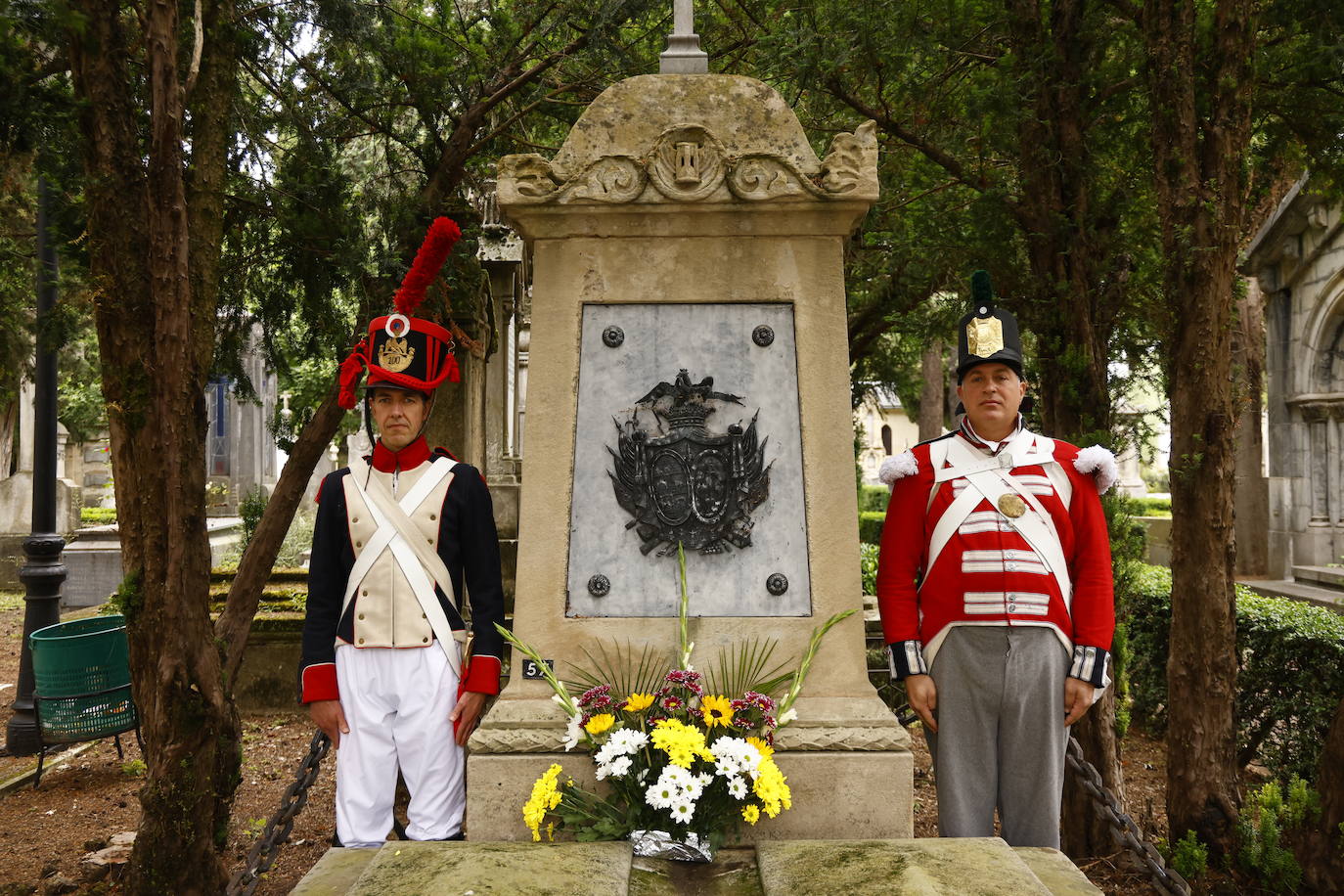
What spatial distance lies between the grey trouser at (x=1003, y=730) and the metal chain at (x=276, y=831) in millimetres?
2016

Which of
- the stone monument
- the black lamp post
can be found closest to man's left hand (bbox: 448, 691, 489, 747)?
the stone monument

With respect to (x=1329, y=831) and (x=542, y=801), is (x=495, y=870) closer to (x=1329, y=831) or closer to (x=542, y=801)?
(x=542, y=801)

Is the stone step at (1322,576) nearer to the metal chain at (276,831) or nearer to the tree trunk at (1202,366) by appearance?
the tree trunk at (1202,366)

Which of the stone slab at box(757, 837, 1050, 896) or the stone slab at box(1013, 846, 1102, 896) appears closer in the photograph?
the stone slab at box(757, 837, 1050, 896)

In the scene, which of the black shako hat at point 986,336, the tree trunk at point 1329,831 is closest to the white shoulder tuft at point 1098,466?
the black shako hat at point 986,336

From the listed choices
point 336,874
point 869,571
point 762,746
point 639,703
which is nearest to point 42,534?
point 336,874

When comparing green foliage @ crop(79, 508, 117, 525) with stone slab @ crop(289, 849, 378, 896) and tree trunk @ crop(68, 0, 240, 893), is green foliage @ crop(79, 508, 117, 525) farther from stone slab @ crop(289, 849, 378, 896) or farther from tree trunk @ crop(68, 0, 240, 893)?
stone slab @ crop(289, 849, 378, 896)

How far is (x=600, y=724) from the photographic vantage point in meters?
2.95

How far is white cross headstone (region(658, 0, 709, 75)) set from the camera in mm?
3418

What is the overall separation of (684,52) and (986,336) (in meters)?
1.39

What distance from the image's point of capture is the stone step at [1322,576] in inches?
488

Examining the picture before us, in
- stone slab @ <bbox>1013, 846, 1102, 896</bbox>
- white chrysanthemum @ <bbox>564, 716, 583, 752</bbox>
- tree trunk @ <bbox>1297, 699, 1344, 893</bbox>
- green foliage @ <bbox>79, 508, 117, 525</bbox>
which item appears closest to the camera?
stone slab @ <bbox>1013, 846, 1102, 896</bbox>

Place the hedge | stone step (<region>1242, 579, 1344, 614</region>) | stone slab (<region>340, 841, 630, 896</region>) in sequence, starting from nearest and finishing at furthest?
1. stone slab (<region>340, 841, 630, 896</region>)
2. the hedge
3. stone step (<region>1242, 579, 1344, 614</region>)

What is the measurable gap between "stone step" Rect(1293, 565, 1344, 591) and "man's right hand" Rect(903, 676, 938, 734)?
11.5 m
